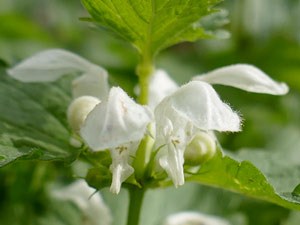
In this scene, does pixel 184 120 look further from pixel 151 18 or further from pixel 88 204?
pixel 88 204

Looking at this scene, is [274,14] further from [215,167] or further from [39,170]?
[215,167]

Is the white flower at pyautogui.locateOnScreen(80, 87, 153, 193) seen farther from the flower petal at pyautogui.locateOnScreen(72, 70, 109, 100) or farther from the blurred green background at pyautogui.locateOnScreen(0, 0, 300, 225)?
the blurred green background at pyautogui.locateOnScreen(0, 0, 300, 225)

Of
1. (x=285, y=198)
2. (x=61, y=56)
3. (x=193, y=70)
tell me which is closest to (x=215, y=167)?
(x=285, y=198)

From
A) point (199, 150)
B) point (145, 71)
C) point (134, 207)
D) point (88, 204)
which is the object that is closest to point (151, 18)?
point (145, 71)

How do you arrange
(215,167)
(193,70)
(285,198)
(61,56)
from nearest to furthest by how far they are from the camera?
(285,198) < (215,167) < (61,56) < (193,70)

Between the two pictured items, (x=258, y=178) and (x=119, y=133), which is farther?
(x=258, y=178)


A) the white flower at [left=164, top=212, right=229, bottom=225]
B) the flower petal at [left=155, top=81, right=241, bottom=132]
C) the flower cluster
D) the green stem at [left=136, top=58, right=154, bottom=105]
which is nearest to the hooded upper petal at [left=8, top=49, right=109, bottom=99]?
the flower cluster
